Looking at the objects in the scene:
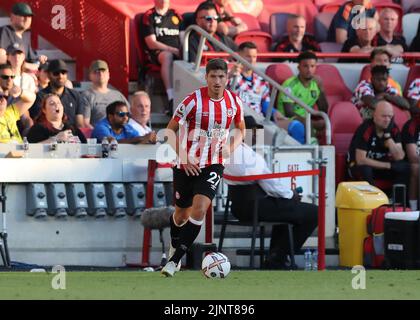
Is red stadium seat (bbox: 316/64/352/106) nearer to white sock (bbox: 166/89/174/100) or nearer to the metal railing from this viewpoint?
the metal railing

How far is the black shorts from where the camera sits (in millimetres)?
12617

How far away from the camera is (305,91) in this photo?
17969 millimetres

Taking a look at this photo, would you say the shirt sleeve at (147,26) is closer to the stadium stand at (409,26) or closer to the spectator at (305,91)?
the spectator at (305,91)

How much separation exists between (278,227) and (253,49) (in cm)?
361

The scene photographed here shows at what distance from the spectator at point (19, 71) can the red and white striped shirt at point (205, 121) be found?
417 centimetres

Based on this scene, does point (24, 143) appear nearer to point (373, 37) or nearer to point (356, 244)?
point (356, 244)

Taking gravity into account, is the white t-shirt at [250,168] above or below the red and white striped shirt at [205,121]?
below

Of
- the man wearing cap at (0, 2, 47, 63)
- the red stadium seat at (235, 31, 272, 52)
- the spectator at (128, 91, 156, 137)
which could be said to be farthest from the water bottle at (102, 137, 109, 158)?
the red stadium seat at (235, 31, 272, 52)

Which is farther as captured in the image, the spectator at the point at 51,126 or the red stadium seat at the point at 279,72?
the red stadium seat at the point at 279,72

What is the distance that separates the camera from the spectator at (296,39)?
19266mm

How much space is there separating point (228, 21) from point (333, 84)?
185 cm

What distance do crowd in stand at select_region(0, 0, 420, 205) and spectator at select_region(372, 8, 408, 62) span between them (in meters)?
0.01

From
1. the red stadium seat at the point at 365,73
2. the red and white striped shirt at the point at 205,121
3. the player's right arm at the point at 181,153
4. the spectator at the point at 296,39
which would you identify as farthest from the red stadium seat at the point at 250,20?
the player's right arm at the point at 181,153
